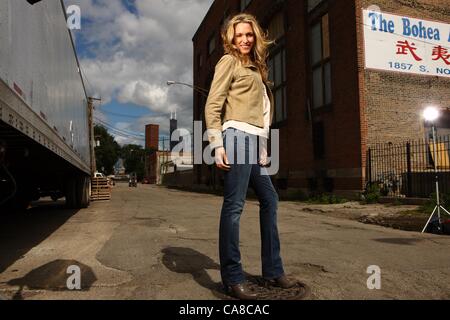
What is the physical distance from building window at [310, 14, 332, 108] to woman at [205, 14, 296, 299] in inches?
527

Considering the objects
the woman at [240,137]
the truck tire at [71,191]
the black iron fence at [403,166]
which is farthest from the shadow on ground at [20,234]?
the black iron fence at [403,166]

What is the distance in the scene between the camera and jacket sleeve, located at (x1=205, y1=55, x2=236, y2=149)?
2.91m

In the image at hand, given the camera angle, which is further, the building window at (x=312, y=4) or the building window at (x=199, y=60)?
the building window at (x=199, y=60)

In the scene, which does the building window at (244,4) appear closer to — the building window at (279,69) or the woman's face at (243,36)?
the building window at (279,69)

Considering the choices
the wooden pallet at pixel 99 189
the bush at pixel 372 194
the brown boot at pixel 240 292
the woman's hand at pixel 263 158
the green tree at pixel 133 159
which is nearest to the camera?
the brown boot at pixel 240 292

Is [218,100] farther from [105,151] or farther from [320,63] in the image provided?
[105,151]

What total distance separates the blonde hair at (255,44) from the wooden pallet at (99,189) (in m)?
14.7

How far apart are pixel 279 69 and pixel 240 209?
18874 millimetres

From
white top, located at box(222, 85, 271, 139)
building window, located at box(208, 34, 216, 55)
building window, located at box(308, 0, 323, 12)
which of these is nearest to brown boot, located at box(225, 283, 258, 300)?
white top, located at box(222, 85, 271, 139)

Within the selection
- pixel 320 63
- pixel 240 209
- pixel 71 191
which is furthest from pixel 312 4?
pixel 240 209

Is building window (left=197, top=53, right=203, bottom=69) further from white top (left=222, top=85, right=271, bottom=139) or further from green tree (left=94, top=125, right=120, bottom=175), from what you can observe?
green tree (left=94, top=125, right=120, bottom=175)

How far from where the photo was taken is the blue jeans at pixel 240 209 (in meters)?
2.89

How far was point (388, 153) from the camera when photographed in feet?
45.9

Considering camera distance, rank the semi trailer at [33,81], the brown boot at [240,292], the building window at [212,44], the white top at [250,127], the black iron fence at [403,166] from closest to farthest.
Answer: the brown boot at [240,292]
the white top at [250,127]
the semi trailer at [33,81]
the black iron fence at [403,166]
the building window at [212,44]
